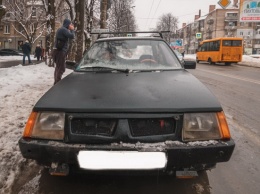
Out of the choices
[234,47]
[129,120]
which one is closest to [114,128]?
[129,120]

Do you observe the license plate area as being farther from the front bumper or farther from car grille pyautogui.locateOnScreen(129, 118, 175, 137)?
car grille pyautogui.locateOnScreen(129, 118, 175, 137)

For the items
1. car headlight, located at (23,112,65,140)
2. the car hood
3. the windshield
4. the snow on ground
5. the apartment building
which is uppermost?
the apartment building

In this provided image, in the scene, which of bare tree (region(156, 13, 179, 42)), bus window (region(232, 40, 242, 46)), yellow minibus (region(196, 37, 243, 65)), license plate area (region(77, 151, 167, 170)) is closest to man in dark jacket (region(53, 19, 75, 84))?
license plate area (region(77, 151, 167, 170))

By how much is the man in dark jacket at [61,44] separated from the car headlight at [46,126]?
5.41m

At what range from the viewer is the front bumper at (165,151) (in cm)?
210

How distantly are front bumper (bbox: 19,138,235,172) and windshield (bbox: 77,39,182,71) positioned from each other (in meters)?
1.41

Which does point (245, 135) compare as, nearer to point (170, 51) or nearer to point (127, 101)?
point (170, 51)

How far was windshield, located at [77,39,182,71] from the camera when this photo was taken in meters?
3.48

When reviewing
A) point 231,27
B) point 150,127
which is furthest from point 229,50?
point 231,27

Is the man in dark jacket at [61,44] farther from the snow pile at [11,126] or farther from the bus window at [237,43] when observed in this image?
the bus window at [237,43]

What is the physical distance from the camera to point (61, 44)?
770 centimetres

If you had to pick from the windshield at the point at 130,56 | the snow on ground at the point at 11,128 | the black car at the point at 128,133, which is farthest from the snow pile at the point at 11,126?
the windshield at the point at 130,56

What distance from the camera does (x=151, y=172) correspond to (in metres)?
2.17

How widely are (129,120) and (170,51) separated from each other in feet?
6.17
